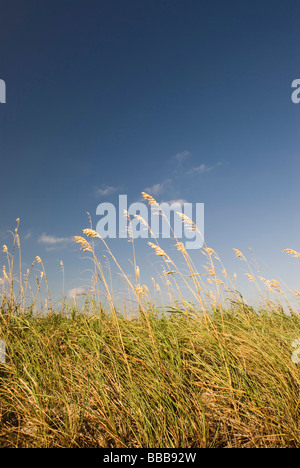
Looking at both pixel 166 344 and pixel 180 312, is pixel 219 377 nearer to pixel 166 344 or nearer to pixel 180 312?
pixel 166 344

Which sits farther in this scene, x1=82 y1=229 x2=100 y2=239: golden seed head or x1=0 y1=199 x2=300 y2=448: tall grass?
x1=82 y1=229 x2=100 y2=239: golden seed head

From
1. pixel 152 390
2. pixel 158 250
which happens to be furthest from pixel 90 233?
pixel 152 390

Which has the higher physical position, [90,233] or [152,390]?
[90,233]

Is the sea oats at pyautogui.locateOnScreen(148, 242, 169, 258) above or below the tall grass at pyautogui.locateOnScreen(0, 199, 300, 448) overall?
above

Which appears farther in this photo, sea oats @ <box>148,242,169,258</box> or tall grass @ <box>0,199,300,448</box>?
sea oats @ <box>148,242,169,258</box>

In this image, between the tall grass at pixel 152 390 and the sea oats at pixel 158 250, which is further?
the sea oats at pixel 158 250

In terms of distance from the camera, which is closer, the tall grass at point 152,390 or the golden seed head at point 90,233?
the tall grass at point 152,390

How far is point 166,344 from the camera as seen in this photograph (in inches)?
115

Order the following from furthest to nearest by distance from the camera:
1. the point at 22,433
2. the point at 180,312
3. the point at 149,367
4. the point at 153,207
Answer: the point at 180,312 → the point at 153,207 → the point at 149,367 → the point at 22,433

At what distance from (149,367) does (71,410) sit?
80 cm

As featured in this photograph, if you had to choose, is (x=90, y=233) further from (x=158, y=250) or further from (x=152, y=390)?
(x=152, y=390)

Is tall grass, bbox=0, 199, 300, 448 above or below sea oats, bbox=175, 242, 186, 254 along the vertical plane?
below

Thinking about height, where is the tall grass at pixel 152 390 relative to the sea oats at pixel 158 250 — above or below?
below
